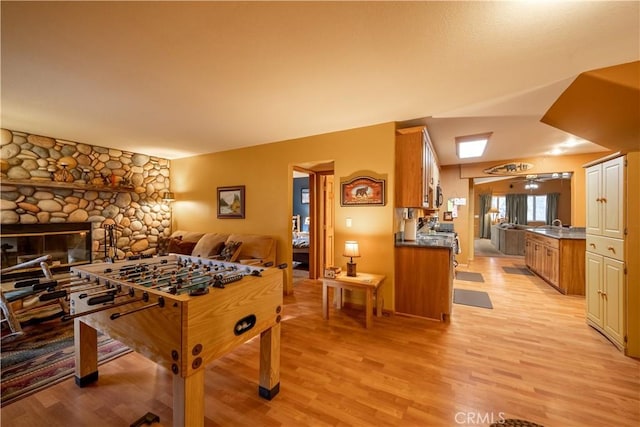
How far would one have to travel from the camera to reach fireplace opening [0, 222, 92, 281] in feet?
11.4

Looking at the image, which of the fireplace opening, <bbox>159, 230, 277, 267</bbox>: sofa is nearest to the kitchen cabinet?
<bbox>159, 230, 277, 267</bbox>: sofa

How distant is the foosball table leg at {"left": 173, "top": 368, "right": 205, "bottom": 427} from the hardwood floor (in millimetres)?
365

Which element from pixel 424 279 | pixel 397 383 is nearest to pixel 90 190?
pixel 397 383

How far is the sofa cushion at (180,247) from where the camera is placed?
4.40 m

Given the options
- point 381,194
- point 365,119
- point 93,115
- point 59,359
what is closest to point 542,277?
point 381,194

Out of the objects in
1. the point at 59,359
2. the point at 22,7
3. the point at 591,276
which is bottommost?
the point at 59,359

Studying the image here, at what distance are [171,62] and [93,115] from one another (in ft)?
6.24

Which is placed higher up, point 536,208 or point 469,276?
point 536,208

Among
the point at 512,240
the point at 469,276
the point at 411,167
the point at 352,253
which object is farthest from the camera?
the point at 512,240

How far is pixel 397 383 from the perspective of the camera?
1.94 meters

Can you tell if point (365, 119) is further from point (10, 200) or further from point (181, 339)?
point (10, 200)

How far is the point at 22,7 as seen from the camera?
1425 millimetres

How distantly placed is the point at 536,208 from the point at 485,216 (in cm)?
195

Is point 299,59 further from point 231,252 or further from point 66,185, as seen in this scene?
point 66,185
